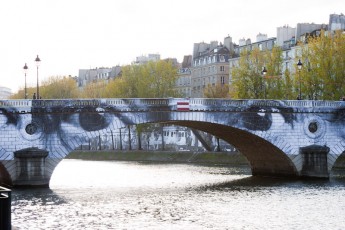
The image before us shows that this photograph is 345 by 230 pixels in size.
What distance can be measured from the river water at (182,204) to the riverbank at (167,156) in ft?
66.5

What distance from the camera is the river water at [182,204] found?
36.2m

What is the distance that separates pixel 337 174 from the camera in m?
63.2

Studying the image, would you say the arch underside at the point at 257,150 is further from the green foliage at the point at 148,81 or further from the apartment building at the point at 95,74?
the apartment building at the point at 95,74

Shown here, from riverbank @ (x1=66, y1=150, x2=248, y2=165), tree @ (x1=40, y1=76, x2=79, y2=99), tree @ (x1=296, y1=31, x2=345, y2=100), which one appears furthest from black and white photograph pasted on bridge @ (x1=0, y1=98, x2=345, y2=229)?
tree @ (x1=40, y1=76, x2=79, y2=99)

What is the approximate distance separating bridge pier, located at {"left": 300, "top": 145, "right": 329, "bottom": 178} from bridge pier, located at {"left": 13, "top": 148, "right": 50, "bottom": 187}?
62.8 ft

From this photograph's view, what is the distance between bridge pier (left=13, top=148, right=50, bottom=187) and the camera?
5069cm

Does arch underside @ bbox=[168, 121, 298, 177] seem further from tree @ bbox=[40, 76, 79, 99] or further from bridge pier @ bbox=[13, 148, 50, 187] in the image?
tree @ bbox=[40, 76, 79, 99]

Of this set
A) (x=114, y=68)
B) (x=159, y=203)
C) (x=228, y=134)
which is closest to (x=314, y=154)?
(x=228, y=134)

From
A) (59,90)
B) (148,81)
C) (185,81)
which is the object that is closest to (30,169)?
(148,81)

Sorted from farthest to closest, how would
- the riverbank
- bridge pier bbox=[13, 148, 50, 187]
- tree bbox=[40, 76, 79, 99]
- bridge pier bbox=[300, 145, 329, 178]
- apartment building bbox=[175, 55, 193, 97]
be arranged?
apartment building bbox=[175, 55, 193, 97] → tree bbox=[40, 76, 79, 99] → the riverbank → bridge pier bbox=[300, 145, 329, 178] → bridge pier bbox=[13, 148, 50, 187]

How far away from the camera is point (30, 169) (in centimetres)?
5109

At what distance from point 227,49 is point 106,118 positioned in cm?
7389

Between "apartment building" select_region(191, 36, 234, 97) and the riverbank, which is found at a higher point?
"apartment building" select_region(191, 36, 234, 97)

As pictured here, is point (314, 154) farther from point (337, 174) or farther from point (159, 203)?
point (159, 203)
